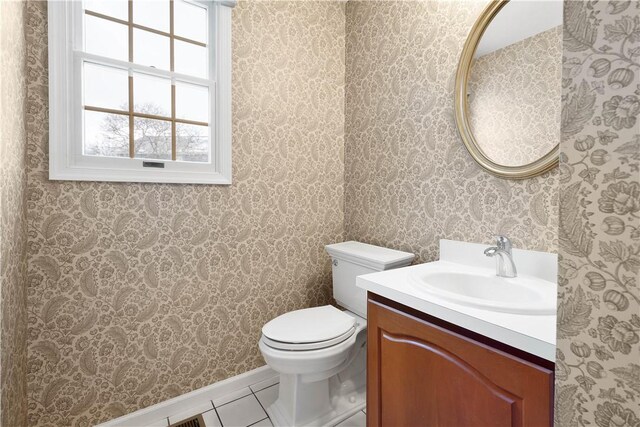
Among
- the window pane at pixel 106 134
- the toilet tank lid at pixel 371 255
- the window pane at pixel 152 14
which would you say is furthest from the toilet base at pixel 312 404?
the window pane at pixel 152 14

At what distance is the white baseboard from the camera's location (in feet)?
4.97

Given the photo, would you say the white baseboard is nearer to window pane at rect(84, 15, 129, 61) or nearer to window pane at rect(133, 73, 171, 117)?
window pane at rect(133, 73, 171, 117)

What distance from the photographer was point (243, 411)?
1650 millimetres

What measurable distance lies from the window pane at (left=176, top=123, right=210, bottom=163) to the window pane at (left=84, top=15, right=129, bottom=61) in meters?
0.41

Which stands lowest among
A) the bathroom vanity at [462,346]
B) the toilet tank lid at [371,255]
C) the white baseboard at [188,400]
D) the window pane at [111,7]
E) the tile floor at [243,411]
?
the tile floor at [243,411]

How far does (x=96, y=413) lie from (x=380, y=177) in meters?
1.88

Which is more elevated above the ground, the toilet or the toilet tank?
the toilet tank

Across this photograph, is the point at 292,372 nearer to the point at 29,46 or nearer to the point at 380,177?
the point at 380,177

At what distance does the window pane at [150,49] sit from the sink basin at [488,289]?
1628mm

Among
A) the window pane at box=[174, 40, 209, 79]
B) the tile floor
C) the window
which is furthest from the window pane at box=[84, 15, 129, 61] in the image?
the tile floor

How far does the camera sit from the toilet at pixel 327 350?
138cm

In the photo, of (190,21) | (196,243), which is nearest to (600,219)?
(196,243)

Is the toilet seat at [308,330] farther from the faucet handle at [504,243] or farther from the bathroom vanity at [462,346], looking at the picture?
the faucet handle at [504,243]

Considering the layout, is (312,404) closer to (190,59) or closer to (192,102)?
(192,102)
